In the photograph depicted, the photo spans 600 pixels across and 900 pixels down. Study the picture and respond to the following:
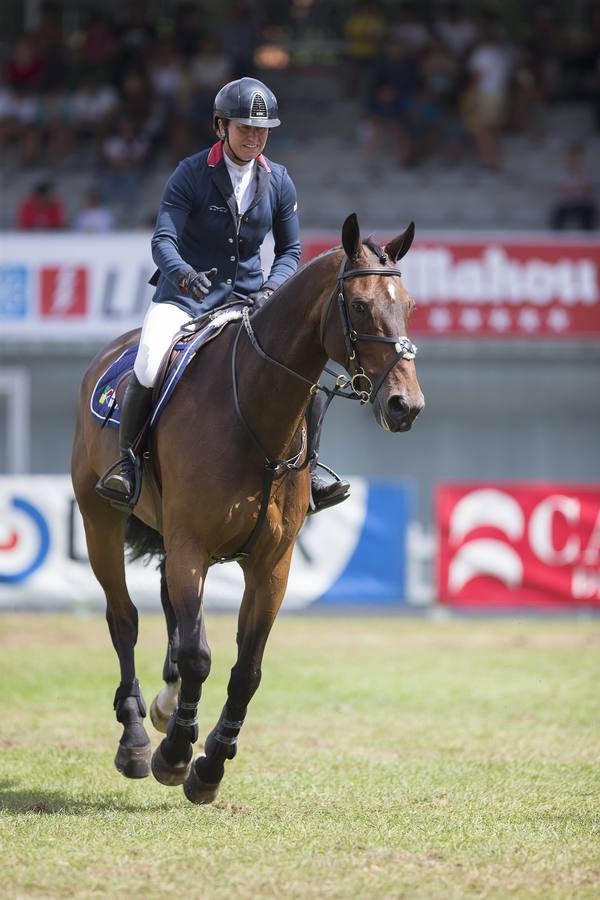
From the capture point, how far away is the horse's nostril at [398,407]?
18.1ft

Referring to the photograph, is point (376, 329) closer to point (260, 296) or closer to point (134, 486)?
point (260, 296)

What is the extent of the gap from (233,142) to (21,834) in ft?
11.5

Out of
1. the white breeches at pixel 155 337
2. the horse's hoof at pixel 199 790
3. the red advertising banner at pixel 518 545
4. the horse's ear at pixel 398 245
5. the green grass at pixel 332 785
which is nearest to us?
the green grass at pixel 332 785

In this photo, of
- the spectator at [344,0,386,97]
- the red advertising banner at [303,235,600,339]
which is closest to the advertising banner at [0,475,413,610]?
the red advertising banner at [303,235,600,339]

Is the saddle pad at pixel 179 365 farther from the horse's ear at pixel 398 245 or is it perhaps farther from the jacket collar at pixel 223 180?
the horse's ear at pixel 398 245

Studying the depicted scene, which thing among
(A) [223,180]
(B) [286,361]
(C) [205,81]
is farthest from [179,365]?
(C) [205,81]

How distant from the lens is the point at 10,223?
21.3m

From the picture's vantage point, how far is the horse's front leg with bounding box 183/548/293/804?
6.58 metres

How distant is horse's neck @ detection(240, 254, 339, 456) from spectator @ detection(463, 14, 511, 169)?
1638 cm

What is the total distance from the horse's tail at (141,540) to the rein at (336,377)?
134 centimetres

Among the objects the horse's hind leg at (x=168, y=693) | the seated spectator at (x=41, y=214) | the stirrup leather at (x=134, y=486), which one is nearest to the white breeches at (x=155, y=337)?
the stirrup leather at (x=134, y=486)

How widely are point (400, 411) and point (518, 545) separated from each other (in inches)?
390

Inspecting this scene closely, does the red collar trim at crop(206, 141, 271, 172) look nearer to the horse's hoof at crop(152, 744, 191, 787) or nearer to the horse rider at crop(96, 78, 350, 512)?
the horse rider at crop(96, 78, 350, 512)

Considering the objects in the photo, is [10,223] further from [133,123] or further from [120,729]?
[120,729]
